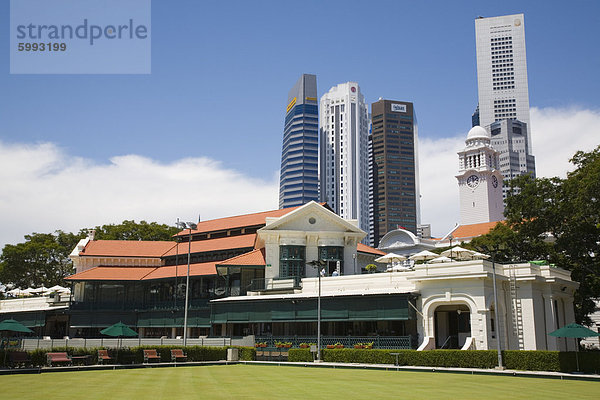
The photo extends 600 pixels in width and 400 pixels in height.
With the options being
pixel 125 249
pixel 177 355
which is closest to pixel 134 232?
pixel 125 249

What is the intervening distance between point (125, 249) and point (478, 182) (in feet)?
282

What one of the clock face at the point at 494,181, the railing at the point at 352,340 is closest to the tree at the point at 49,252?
the railing at the point at 352,340

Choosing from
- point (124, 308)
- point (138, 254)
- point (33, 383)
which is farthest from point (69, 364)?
point (138, 254)

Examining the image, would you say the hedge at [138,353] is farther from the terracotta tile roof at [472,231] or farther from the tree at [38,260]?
the terracotta tile roof at [472,231]

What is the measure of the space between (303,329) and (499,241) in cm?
1729

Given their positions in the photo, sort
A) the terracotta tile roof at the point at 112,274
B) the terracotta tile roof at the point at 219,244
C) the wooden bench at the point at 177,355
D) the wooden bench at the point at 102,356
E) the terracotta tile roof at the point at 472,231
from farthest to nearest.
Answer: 1. the terracotta tile roof at the point at 472,231
2. the terracotta tile roof at the point at 112,274
3. the terracotta tile roof at the point at 219,244
4. the wooden bench at the point at 177,355
5. the wooden bench at the point at 102,356

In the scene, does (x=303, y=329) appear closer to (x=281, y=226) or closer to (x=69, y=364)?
(x=281, y=226)

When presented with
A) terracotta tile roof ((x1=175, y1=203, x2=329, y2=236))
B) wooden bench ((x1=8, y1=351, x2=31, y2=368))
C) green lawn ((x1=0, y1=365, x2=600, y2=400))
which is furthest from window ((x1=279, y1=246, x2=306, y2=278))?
wooden bench ((x1=8, y1=351, x2=31, y2=368))

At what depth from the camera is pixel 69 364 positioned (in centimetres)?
3328

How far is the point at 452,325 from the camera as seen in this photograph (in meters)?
41.6

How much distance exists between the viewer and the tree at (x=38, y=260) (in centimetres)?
8044

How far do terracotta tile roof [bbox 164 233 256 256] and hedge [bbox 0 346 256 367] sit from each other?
15.7 metres

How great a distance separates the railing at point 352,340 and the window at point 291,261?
27.6ft

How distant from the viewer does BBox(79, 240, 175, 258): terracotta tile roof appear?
63.4 m
